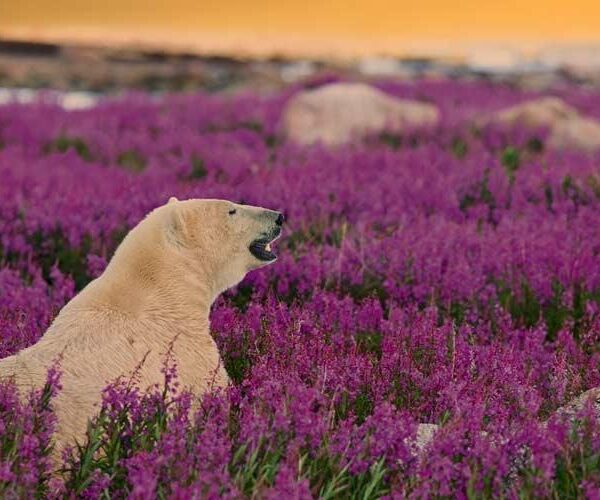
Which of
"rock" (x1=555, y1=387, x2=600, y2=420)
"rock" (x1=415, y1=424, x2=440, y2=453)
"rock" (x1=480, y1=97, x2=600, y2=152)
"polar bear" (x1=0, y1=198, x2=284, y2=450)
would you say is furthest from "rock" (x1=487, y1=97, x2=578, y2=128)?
"rock" (x1=415, y1=424, x2=440, y2=453)

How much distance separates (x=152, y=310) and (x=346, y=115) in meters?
10.7

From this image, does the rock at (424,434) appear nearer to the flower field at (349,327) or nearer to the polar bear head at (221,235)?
the flower field at (349,327)

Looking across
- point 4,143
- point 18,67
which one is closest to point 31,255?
point 4,143

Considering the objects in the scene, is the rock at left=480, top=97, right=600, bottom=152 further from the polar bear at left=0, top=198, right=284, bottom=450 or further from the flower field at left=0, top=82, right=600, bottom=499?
the polar bear at left=0, top=198, right=284, bottom=450

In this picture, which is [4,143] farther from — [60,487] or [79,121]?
[60,487]

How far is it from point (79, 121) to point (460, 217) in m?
8.97

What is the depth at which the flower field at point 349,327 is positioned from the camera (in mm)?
3047

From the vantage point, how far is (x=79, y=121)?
1527 centimetres

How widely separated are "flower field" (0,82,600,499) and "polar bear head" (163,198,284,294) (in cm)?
43

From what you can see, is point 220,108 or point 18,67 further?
point 18,67

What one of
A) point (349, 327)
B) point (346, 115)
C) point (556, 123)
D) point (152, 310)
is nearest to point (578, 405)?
point (349, 327)

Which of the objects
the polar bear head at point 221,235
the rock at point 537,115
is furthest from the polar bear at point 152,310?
the rock at point 537,115

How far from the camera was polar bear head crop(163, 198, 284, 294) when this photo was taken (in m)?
3.97

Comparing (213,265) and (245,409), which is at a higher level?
(213,265)
